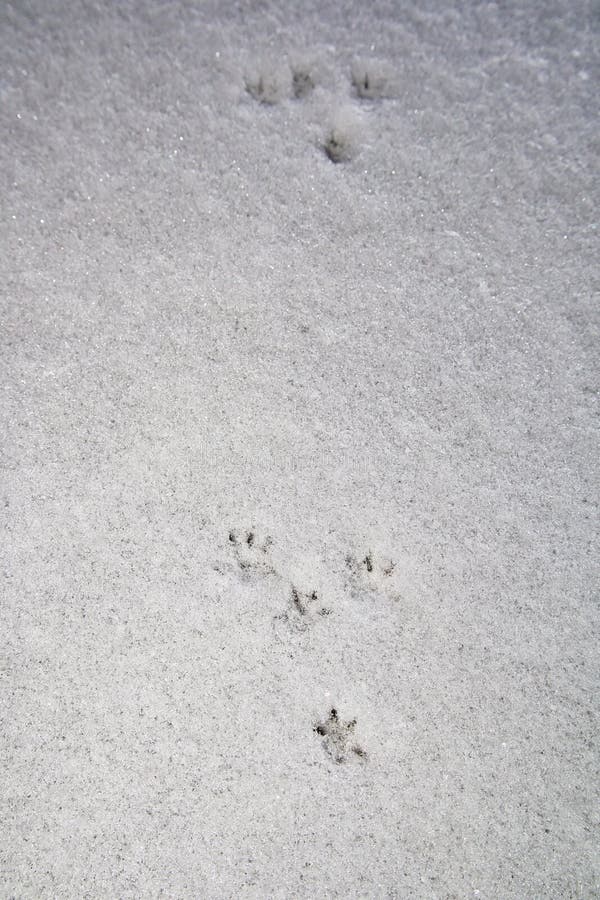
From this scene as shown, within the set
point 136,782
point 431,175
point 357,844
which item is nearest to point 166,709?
point 136,782

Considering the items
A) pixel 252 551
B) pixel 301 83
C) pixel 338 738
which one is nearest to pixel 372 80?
pixel 301 83

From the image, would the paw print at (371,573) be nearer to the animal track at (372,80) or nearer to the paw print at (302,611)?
the paw print at (302,611)

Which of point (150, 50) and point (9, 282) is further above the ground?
point (150, 50)

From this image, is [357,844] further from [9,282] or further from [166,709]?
[9,282]

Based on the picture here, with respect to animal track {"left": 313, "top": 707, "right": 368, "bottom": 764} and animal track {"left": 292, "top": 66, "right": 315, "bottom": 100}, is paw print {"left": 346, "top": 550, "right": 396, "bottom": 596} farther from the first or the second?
animal track {"left": 292, "top": 66, "right": 315, "bottom": 100}

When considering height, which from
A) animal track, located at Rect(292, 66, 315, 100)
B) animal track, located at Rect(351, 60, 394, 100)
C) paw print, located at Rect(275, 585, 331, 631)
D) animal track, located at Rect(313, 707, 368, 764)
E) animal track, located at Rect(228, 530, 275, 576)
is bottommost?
animal track, located at Rect(313, 707, 368, 764)

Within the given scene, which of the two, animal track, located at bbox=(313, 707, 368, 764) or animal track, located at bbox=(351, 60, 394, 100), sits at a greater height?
animal track, located at bbox=(351, 60, 394, 100)

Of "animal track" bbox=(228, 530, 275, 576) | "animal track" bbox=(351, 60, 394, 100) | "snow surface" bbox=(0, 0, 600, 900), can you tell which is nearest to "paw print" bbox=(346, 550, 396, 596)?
"snow surface" bbox=(0, 0, 600, 900)
